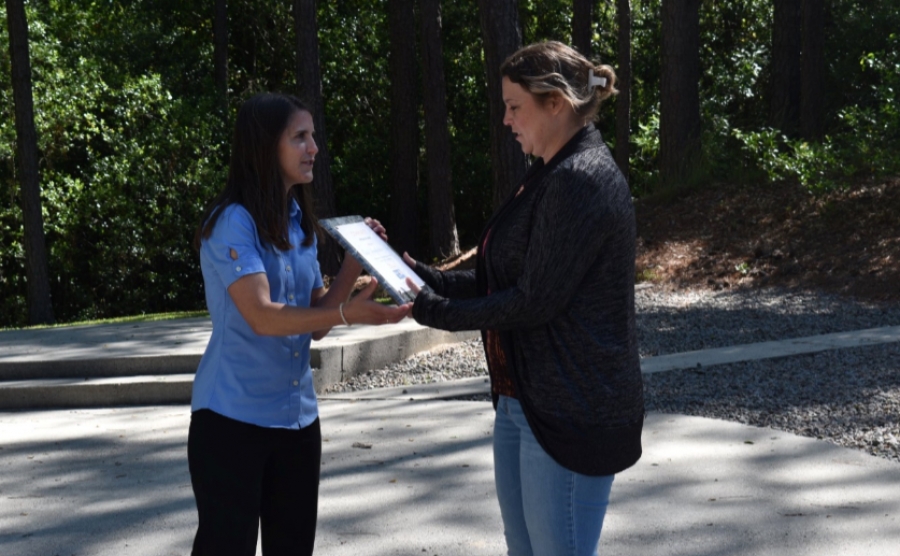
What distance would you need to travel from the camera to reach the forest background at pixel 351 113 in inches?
696

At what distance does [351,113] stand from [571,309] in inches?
911

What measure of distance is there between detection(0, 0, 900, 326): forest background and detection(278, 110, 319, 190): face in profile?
1022 cm

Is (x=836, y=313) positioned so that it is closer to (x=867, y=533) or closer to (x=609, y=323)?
(x=867, y=533)

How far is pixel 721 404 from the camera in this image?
7.20 meters

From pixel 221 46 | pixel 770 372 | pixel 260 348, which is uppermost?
pixel 221 46

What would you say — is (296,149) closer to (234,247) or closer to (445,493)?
(234,247)

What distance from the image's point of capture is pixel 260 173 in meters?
3.05

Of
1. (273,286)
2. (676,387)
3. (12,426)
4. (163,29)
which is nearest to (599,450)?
(273,286)

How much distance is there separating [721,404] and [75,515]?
4124 mm

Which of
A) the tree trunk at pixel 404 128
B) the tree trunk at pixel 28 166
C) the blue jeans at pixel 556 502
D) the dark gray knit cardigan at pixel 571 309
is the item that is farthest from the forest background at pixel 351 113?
the blue jeans at pixel 556 502

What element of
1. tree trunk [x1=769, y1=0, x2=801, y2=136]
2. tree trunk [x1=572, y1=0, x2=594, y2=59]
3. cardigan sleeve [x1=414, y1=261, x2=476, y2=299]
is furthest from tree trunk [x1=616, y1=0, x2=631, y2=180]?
cardigan sleeve [x1=414, y1=261, x2=476, y2=299]

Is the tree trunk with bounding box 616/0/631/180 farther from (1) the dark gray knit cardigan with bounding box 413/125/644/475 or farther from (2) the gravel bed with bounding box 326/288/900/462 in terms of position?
(1) the dark gray knit cardigan with bounding box 413/125/644/475

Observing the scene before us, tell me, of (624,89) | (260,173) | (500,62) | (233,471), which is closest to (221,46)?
(624,89)

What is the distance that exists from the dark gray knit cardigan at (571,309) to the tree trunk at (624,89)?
19.1 metres
